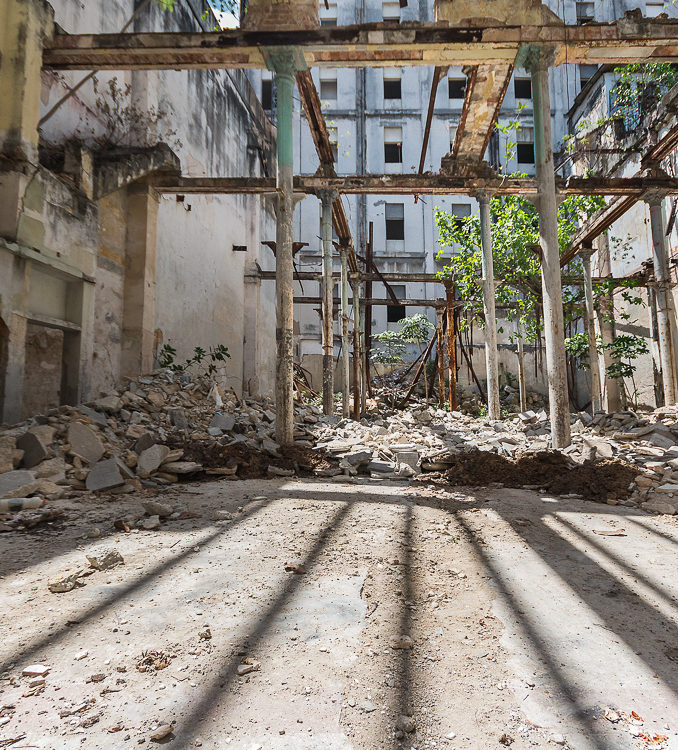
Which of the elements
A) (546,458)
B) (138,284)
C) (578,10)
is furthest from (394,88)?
(546,458)

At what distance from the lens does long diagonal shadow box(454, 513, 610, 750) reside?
5.11 feet

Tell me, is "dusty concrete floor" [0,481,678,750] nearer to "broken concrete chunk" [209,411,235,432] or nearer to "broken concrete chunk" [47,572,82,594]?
"broken concrete chunk" [47,572,82,594]

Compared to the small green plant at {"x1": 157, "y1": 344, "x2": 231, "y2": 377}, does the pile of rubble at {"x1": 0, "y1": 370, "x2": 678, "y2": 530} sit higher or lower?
lower

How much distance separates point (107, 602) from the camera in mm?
2471

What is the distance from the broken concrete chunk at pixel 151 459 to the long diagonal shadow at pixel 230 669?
311cm

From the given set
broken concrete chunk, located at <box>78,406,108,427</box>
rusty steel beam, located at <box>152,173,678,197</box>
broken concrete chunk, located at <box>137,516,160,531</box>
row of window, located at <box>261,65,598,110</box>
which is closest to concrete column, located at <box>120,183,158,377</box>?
rusty steel beam, located at <box>152,173,678,197</box>

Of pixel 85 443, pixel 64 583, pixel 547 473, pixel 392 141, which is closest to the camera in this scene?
pixel 64 583

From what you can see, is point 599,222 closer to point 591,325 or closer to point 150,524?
point 591,325

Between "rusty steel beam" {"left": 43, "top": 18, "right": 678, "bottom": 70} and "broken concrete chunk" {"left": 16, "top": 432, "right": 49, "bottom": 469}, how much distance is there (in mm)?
5791

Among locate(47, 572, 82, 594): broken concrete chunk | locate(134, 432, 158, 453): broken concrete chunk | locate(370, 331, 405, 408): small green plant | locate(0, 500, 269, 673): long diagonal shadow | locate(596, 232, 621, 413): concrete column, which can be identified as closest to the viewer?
locate(0, 500, 269, 673): long diagonal shadow

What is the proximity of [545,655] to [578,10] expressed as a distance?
33.3 meters

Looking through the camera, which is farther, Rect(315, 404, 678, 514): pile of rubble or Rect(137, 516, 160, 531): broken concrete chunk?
Rect(315, 404, 678, 514): pile of rubble

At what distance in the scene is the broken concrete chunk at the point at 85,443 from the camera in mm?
5523

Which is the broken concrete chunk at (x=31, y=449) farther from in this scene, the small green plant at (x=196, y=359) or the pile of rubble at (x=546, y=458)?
the small green plant at (x=196, y=359)
